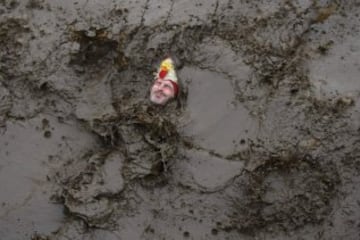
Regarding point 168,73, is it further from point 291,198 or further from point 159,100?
point 291,198

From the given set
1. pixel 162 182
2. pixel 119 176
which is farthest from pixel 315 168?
pixel 119 176

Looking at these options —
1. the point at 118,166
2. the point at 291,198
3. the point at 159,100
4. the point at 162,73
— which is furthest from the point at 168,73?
the point at 291,198

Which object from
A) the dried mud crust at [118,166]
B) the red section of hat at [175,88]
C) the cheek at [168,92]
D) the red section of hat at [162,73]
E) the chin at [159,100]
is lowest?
the dried mud crust at [118,166]

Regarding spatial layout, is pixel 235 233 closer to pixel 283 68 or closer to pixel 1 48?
pixel 283 68

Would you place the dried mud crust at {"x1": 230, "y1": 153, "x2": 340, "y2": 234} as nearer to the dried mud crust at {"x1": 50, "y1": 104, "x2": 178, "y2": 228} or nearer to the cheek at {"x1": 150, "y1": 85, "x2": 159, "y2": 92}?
the dried mud crust at {"x1": 50, "y1": 104, "x2": 178, "y2": 228}

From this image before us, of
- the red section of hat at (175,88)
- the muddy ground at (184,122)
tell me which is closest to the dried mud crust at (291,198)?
the muddy ground at (184,122)

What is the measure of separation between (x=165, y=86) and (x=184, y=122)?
22 cm

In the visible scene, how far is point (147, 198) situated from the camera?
3564 millimetres

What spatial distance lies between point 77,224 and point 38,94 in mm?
783

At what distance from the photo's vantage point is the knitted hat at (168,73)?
3.63 m

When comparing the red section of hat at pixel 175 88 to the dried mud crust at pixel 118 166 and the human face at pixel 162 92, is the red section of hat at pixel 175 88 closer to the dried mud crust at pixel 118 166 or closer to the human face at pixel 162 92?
the human face at pixel 162 92

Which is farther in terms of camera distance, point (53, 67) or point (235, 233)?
point (53, 67)

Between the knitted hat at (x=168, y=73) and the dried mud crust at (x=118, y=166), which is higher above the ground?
the knitted hat at (x=168, y=73)

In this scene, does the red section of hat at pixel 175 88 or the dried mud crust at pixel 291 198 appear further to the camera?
the red section of hat at pixel 175 88
